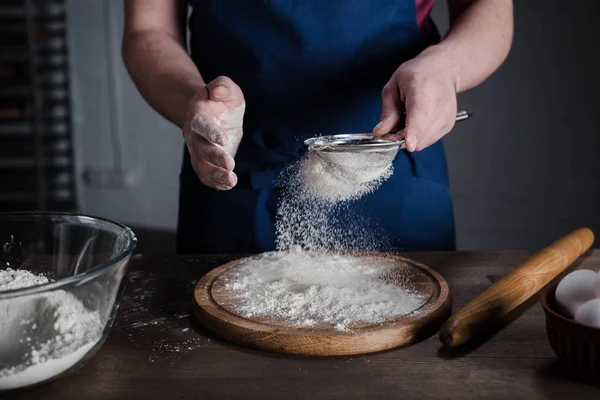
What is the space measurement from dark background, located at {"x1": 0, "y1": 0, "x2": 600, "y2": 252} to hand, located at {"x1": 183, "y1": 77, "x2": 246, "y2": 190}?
1.83 meters

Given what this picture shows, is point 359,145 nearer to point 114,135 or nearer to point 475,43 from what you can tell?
point 475,43

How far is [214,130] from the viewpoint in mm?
903

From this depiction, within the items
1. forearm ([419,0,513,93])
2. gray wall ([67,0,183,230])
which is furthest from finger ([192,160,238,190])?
gray wall ([67,0,183,230])

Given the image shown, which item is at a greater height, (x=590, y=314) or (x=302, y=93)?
(x=302, y=93)

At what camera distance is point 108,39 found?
2.89m

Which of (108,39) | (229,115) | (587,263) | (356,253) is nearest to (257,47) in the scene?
(229,115)

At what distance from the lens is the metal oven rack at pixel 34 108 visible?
2814 mm

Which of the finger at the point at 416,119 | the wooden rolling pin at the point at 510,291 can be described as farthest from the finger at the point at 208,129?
the wooden rolling pin at the point at 510,291

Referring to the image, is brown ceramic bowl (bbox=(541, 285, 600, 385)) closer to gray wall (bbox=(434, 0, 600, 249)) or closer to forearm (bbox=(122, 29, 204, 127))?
forearm (bbox=(122, 29, 204, 127))

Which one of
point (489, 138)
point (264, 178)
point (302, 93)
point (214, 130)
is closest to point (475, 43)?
point (302, 93)

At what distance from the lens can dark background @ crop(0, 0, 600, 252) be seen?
2523 mm

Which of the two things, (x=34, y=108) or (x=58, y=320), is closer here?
(x=58, y=320)

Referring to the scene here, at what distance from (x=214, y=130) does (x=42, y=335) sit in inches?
14.7

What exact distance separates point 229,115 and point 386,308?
373mm
